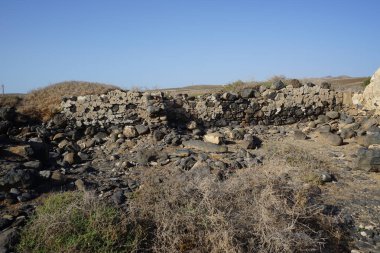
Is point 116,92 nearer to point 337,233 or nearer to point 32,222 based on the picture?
point 32,222

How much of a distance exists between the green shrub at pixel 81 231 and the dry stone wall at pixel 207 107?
528 centimetres

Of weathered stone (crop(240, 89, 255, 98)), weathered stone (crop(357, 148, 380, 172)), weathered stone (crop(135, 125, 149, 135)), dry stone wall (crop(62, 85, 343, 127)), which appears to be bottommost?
weathered stone (crop(357, 148, 380, 172))

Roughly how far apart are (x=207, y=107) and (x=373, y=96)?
4.90 m

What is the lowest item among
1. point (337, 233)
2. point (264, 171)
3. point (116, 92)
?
point (337, 233)

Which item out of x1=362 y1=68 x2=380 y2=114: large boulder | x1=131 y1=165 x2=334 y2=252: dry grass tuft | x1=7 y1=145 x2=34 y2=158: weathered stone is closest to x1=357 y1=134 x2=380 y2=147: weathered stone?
x1=362 y1=68 x2=380 y2=114: large boulder

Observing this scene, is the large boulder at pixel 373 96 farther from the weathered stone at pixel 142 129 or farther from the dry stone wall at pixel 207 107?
the weathered stone at pixel 142 129

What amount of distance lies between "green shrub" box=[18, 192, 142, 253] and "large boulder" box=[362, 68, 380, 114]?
8799mm

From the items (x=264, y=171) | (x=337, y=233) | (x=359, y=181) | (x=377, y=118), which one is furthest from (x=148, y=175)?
(x=377, y=118)

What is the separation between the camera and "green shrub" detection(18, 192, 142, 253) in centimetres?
338

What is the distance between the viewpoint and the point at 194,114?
1005 cm

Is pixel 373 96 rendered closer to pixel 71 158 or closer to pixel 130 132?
pixel 130 132

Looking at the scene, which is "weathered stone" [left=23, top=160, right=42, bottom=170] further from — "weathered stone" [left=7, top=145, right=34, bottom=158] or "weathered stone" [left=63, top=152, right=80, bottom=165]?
"weathered stone" [left=63, top=152, right=80, bottom=165]

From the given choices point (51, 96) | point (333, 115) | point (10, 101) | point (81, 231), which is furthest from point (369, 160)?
point (10, 101)

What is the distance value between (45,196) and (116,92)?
4.71m
